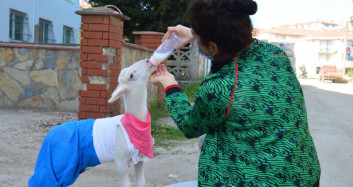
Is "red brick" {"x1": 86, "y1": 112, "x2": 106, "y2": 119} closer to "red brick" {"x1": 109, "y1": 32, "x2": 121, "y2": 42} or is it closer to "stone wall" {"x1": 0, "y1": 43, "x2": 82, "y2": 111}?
"red brick" {"x1": 109, "y1": 32, "x2": 121, "y2": 42}

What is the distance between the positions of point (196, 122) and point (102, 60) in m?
3.57

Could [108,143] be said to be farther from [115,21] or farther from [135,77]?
[115,21]

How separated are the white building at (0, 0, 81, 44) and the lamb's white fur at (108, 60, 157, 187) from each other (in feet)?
30.8

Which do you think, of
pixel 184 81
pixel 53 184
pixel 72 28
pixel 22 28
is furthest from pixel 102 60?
pixel 72 28

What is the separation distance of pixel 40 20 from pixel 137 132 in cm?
1564

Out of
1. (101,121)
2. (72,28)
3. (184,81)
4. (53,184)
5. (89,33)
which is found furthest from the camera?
(72,28)

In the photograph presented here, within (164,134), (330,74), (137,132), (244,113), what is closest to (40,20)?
(164,134)

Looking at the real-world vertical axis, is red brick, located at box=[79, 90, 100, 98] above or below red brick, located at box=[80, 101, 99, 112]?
above

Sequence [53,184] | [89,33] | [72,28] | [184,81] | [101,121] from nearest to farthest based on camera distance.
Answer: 1. [53,184]
2. [101,121]
3. [89,33]
4. [184,81]
5. [72,28]

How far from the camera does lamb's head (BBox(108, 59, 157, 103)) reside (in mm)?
2832

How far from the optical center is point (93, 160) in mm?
2914

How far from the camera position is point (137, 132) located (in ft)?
9.34

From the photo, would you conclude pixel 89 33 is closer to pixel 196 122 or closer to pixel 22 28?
pixel 196 122

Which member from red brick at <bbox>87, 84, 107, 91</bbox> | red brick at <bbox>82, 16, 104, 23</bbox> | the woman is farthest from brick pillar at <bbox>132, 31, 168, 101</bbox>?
the woman
